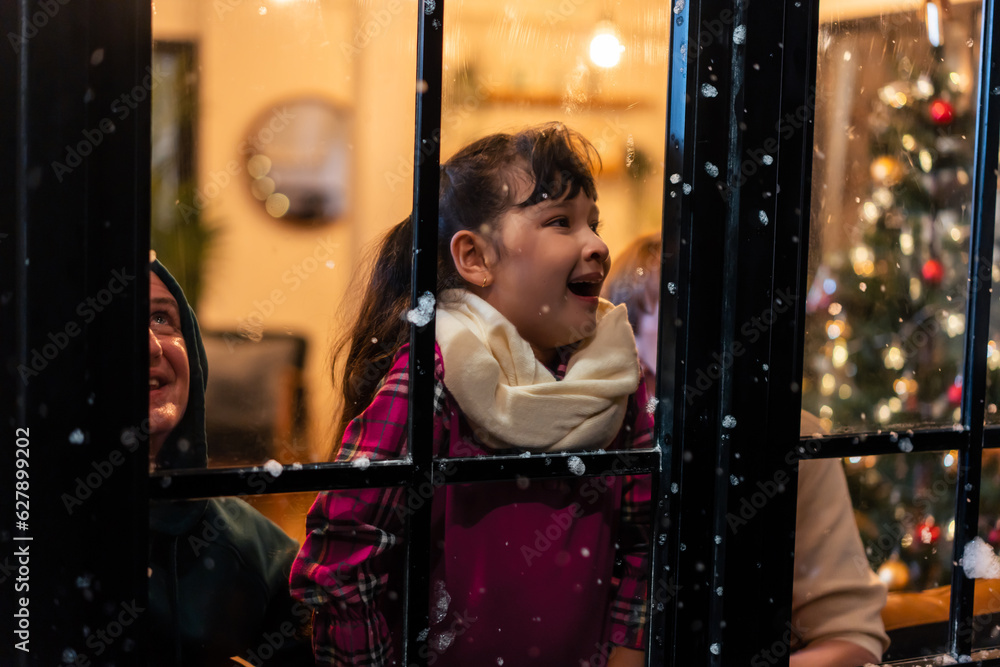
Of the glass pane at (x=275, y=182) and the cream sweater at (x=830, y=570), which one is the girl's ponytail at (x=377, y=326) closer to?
the glass pane at (x=275, y=182)

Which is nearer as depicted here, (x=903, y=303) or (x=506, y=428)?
(x=506, y=428)

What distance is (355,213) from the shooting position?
31.7 inches

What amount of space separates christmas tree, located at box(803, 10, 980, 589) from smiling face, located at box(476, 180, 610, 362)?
0.35m

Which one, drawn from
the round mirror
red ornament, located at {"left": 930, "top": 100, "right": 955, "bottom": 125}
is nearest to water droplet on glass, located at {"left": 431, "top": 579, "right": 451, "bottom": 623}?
the round mirror

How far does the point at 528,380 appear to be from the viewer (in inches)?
34.8

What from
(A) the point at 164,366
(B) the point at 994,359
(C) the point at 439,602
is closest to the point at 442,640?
(C) the point at 439,602

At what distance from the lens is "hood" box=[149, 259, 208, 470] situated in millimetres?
734

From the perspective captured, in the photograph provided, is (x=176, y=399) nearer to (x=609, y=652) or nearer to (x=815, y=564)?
(x=609, y=652)

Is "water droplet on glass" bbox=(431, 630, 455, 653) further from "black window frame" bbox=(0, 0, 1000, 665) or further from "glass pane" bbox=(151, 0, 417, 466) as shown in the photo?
"glass pane" bbox=(151, 0, 417, 466)

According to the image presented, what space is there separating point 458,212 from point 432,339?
0.49 feet

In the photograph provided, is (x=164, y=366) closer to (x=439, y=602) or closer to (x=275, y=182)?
(x=275, y=182)

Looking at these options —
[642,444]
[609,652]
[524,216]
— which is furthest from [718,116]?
[609,652]

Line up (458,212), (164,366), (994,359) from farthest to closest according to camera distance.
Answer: (994,359) → (458,212) → (164,366)

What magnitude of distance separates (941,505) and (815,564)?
0.26m
